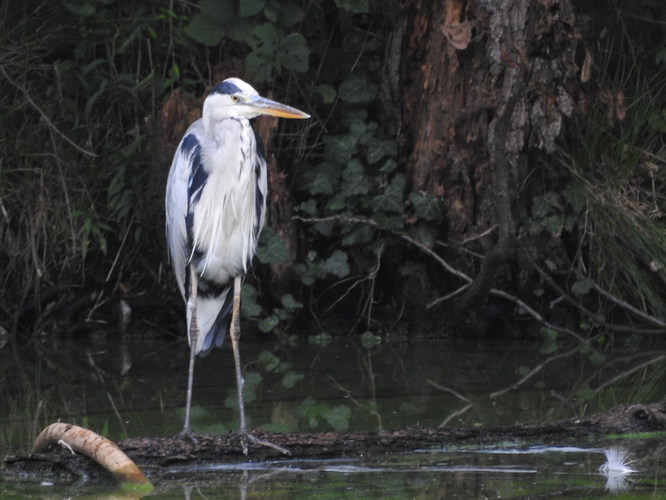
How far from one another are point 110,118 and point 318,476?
4653mm

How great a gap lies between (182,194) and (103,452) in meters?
1.79

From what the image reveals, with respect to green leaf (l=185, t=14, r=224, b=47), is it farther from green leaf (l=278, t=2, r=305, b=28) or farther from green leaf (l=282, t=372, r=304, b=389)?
green leaf (l=282, t=372, r=304, b=389)

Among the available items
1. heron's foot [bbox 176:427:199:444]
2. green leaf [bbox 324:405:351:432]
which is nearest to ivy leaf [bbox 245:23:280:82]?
green leaf [bbox 324:405:351:432]

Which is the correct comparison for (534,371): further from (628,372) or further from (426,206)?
(426,206)

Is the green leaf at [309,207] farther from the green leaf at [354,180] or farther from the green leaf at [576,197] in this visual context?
the green leaf at [576,197]

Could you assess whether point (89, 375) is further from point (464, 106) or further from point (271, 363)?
point (464, 106)

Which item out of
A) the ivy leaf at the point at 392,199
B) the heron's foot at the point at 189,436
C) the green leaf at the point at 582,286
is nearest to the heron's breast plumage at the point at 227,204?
the heron's foot at the point at 189,436

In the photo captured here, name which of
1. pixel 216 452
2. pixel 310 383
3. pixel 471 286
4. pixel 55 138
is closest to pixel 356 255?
pixel 471 286

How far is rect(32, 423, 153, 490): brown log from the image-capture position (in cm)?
364

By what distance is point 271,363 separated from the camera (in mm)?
6426

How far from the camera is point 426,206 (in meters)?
6.98

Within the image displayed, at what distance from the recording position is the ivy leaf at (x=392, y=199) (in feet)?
23.2

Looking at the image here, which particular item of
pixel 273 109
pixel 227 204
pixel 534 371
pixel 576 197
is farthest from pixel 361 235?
pixel 273 109

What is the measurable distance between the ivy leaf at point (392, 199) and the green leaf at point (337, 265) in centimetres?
37
